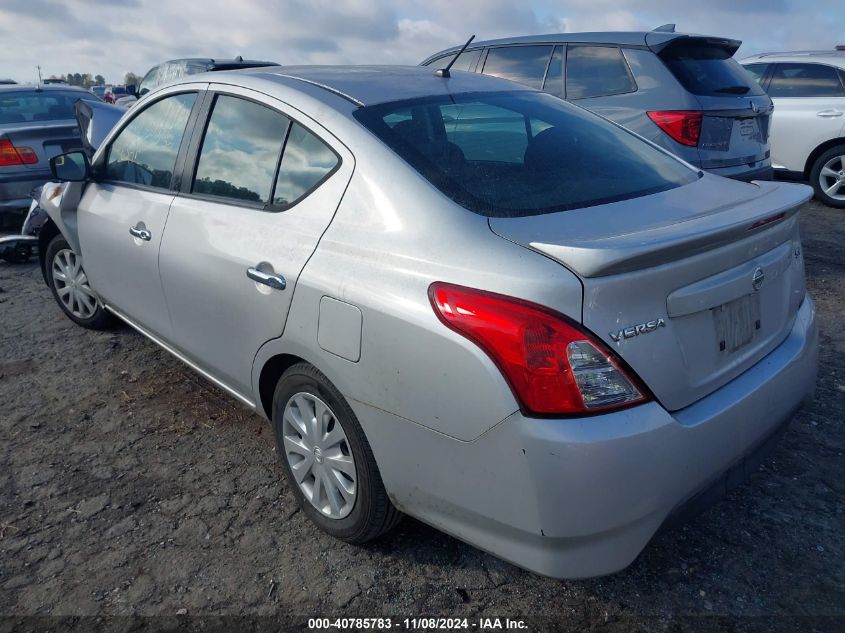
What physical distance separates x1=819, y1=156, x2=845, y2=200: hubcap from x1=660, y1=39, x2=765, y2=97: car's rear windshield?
304cm

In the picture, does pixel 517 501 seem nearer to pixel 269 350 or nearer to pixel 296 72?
pixel 269 350

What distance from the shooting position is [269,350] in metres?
2.65

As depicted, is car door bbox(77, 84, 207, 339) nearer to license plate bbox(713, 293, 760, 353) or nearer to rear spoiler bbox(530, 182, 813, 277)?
rear spoiler bbox(530, 182, 813, 277)

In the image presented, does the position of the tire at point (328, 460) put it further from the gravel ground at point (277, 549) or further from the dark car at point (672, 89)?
the dark car at point (672, 89)

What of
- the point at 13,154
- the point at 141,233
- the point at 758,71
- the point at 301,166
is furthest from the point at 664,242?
the point at 758,71

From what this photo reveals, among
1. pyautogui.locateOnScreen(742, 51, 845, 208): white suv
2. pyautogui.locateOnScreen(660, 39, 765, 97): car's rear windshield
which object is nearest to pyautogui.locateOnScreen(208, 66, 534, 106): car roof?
pyautogui.locateOnScreen(660, 39, 765, 97): car's rear windshield

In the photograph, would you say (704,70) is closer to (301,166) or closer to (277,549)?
→ (301,166)

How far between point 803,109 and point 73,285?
26.7ft

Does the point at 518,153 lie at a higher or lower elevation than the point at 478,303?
higher

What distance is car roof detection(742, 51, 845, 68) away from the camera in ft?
27.6

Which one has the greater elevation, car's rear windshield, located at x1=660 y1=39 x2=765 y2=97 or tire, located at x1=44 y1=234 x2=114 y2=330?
car's rear windshield, located at x1=660 y1=39 x2=765 y2=97

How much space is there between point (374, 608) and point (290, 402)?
78 centimetres

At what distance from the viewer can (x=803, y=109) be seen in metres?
8.53

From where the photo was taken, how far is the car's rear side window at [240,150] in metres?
2.80
